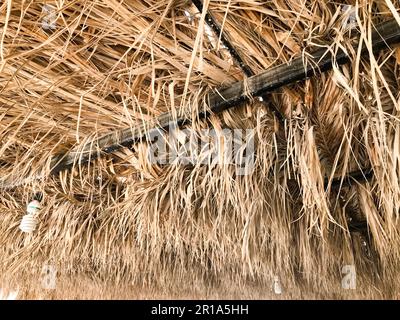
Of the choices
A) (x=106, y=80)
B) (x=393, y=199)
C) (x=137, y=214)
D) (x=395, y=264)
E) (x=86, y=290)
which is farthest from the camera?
(x=86, y=290)

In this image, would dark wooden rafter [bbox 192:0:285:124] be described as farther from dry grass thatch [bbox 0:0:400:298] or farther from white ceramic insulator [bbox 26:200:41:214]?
white ceramic insulator [bbox 26:200:41:214]

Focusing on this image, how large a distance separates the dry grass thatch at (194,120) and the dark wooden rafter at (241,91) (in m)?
0.01

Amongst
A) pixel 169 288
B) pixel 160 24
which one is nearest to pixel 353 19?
pixel 160 24

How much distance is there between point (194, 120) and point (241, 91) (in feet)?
0.36

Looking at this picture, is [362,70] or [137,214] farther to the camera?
[137,214]

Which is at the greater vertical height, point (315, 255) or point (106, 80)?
point (106, 80)

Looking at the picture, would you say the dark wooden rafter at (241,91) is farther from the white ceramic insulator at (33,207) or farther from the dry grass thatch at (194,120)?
the white ceramic insulator at (33,207)

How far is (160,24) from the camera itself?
579 mm

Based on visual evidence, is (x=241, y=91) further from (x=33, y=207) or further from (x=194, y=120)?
(x=33, y=207)

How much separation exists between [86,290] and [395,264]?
2090mm

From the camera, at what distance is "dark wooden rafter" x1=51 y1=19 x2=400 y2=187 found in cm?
53

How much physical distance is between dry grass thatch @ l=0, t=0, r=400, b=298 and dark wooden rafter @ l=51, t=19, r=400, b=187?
0.01m

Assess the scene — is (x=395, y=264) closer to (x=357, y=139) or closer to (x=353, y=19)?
(x=357, y=139)

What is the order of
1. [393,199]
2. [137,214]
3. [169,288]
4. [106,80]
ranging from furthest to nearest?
[169,288] → [137,214] → [393,199] → [106,80]
